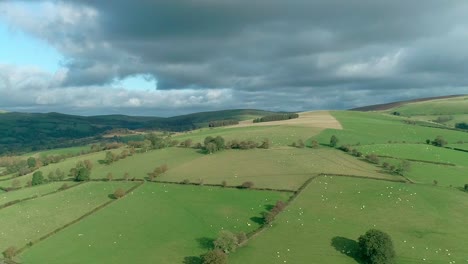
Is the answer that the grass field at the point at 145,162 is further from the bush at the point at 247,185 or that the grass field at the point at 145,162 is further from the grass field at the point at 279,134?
the bush at the point at 247,185

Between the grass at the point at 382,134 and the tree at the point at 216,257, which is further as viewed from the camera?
the grass at the point at 382,134

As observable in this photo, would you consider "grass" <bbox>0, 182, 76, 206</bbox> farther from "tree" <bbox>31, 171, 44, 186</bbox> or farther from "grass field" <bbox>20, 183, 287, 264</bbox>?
"grass field" <bbox>20, 183, 287, 264</bbox>

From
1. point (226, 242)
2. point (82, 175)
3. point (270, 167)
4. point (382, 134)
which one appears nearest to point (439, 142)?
point (382, 134)

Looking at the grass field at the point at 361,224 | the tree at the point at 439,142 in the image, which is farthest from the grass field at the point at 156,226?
the tree at the point at 439,142

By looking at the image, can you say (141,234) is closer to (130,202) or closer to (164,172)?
(130,202)

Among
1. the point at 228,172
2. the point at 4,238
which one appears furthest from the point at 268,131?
the point at 4,238

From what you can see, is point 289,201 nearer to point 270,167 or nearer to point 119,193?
point 270,167
